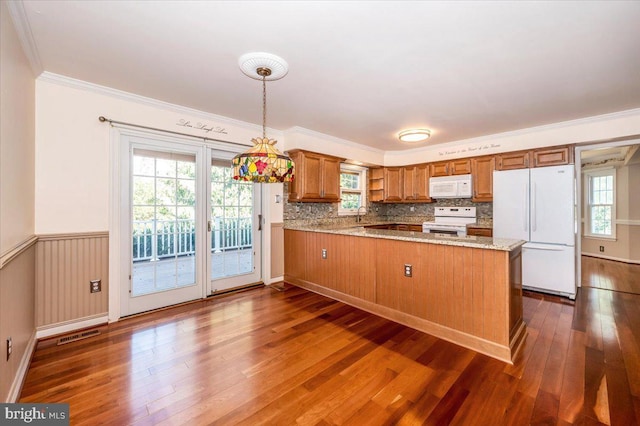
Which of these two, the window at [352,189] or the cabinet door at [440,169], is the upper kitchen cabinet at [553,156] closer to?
the cabinet door at [440,169]

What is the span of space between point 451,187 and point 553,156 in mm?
1423

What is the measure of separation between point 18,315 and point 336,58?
3.06 metres

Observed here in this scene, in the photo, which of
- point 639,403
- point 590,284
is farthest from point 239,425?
point 590,284

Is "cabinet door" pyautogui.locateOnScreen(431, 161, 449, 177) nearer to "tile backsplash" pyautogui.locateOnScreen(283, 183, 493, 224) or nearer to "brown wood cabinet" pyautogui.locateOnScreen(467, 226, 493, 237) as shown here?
"tile backsplash" pyautogui.locateOnScreen(283, 183, 493, 224)

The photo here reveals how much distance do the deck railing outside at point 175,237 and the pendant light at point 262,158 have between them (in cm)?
177

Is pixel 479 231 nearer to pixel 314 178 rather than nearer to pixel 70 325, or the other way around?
pixel 314 178

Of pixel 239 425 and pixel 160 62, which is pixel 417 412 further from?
pixel 160 62

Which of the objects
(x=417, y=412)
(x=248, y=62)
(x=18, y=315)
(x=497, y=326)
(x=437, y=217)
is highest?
(x=248, y=62)

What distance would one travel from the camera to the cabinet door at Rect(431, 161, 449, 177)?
16.4 feet

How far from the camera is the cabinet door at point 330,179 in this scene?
176 inches

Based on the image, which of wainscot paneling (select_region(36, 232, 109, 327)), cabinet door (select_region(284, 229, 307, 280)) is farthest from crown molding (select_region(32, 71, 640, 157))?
cabinet door (select_region(284, 229, 307, 280))

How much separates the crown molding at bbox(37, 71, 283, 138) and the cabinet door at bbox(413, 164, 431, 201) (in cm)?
304

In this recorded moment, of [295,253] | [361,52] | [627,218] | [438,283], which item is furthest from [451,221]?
[627,218]

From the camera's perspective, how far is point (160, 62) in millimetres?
2328
